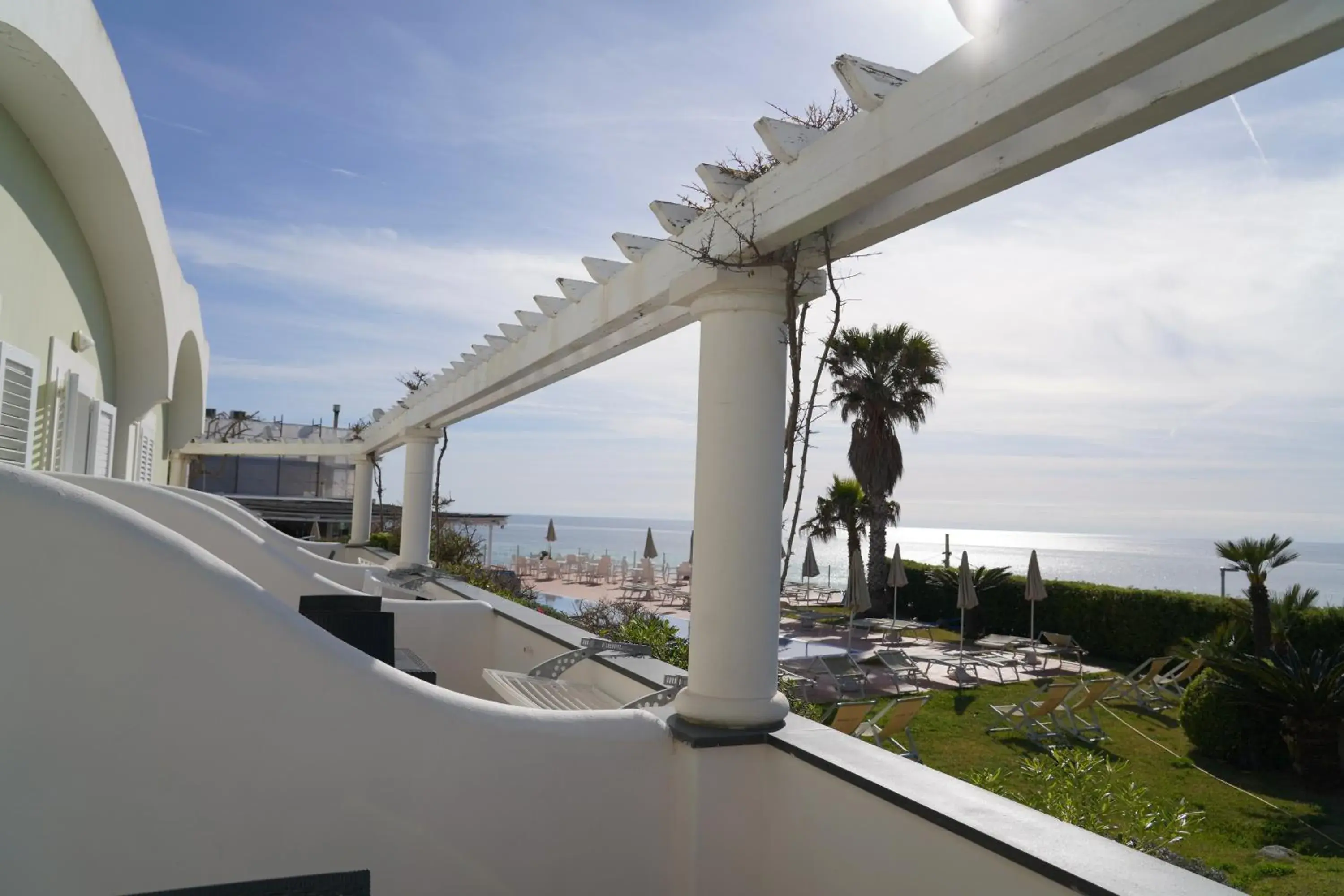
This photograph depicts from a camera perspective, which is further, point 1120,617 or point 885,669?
point 1120,617

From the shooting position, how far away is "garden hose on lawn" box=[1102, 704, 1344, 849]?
23.7 feet

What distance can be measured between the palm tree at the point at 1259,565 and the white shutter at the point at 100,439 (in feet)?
44.3

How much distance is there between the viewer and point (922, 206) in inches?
117

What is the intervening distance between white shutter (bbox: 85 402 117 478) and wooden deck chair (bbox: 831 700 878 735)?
21.7 feet

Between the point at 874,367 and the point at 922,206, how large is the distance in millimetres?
19072

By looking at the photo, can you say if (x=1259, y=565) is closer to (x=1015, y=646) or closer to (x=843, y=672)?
(x=1015, y=646)

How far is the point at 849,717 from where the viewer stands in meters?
8.23

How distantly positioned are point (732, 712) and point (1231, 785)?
7692 millimetres

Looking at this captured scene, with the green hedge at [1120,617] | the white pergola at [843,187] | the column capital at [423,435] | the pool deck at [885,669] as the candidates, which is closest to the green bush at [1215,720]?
the pool deck at [885,669]

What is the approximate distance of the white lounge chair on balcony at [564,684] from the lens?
4684 mm

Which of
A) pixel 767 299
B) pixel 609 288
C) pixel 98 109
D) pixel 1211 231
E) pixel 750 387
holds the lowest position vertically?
pixel 750 387

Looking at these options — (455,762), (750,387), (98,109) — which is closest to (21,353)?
(98,109)

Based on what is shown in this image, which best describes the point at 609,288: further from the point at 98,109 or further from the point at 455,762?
the point at 98,109

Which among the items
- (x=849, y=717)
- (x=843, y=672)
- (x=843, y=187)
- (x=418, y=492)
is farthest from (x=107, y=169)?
(x=843, y=672)
